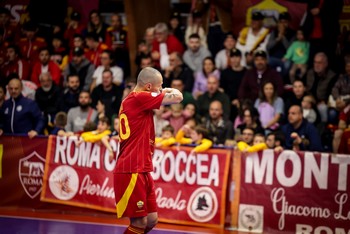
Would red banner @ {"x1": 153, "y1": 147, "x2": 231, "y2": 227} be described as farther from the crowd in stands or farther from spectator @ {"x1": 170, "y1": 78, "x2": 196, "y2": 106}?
spectator @ {"x1": 170, "y1": 78, "x2": 196, "y2": 106}

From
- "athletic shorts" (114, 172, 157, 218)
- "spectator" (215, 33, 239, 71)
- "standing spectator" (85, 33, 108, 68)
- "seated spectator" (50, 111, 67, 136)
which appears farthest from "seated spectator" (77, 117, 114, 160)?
"athletic shorts" (114, 172, 157, 218)

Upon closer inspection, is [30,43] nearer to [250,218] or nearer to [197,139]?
[197,139]

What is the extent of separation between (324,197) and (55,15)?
9.21m

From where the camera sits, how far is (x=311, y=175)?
10961 mm

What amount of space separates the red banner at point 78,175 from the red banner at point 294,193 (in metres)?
2.32

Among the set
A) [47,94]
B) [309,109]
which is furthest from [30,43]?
[309,109]

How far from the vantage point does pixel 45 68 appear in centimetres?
1588

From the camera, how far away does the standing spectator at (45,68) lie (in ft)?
51.8

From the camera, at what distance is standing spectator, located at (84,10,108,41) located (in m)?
16.4

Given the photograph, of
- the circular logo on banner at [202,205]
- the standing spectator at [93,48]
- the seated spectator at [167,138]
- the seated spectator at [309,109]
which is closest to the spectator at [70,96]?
the standing spectator at [93,48]

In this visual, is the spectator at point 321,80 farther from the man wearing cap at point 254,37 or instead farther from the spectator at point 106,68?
the spectator at point 106,68

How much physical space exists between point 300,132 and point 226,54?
314 cm

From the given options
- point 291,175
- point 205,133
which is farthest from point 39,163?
point 291,175

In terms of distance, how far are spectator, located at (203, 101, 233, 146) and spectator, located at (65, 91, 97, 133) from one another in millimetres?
2249
